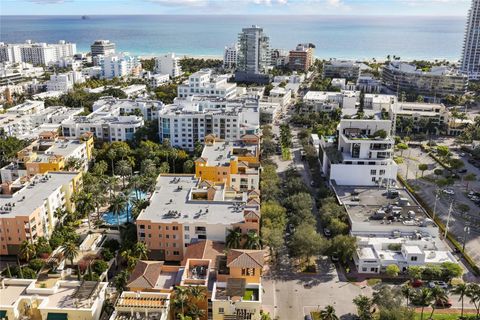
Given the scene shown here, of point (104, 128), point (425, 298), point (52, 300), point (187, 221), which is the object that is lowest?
point (425, 298)

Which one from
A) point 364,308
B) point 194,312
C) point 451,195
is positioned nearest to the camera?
point 194,312

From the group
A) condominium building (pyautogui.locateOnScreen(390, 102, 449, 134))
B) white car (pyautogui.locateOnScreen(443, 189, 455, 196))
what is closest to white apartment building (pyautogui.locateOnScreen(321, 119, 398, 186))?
white car (pyautogui.locateOnScreen(443, 189, 455, 196))

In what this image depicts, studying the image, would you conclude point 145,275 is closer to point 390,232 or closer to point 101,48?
point 390,232

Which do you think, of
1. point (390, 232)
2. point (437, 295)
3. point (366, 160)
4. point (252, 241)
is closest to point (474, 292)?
point (437, 295)

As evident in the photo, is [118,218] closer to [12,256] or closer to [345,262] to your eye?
[12,256]

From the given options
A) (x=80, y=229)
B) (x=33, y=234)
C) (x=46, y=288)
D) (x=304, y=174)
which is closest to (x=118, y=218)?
(x=80, y=229)

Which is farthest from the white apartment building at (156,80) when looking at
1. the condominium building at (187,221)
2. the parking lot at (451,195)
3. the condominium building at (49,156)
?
the condominium building at (187,221)
